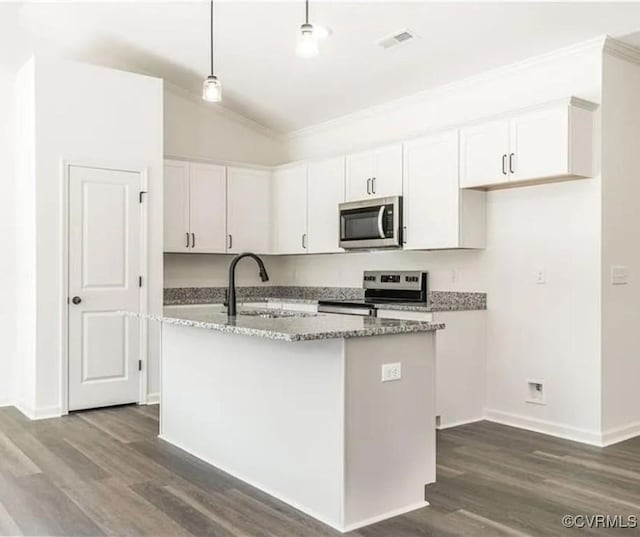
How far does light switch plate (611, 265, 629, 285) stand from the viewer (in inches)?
168

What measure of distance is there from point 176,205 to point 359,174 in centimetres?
179

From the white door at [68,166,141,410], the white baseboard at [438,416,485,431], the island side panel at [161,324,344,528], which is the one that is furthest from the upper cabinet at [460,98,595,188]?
the white door at [68,166,141,410]

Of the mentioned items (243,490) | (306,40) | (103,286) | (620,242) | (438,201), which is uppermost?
(306,40)

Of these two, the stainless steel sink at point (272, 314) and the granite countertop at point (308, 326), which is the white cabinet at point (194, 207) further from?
the granite countertop at point (308, 326)

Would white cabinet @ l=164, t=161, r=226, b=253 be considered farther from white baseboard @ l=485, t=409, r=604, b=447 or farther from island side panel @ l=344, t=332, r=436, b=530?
island side panel @ l=344, t=332, r=436, b=530

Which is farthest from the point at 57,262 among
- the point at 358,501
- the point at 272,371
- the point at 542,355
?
the point at 542,355

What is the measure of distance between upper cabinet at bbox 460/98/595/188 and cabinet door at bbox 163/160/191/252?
276 centimetres

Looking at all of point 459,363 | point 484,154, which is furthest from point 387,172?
point 459,363

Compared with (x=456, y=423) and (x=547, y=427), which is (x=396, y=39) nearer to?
(x=456, y=423)

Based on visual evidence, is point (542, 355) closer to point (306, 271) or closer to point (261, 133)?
point (306, 271)

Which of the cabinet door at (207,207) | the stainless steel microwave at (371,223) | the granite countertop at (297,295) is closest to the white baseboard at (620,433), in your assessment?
the granite countertop at (297,295)

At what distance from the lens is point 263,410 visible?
10.9 feet

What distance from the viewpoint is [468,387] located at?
479 cm

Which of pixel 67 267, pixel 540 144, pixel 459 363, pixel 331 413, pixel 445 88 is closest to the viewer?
pixel 331 413
